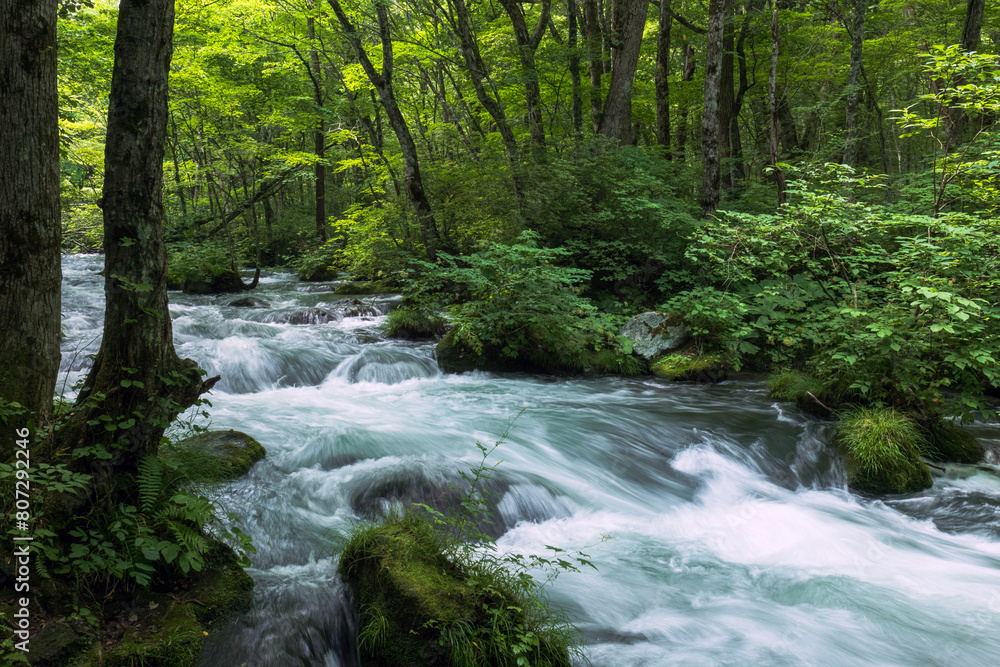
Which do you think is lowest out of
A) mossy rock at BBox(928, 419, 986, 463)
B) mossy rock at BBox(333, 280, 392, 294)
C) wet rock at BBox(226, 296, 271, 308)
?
mossy rock at BBox(928, 419, 986, 463)

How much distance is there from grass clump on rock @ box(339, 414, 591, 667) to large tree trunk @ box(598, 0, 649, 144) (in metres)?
10.2

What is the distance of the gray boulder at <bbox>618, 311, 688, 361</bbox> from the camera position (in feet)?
30.4

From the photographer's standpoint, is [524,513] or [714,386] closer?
[524,513]

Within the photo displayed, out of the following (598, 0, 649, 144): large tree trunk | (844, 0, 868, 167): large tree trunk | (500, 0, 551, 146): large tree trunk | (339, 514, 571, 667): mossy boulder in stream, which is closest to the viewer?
(339, 514, 571, 667): mossy boulder in stream

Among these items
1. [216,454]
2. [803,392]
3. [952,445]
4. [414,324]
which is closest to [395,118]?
[414,324]

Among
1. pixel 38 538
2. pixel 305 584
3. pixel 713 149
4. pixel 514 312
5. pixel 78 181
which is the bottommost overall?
pixel 305 584

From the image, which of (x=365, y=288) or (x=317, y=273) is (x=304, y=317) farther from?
(x=317, y=273)

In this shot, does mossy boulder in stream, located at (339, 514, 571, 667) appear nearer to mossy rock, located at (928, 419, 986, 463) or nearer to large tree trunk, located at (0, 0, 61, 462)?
large tree trunk, located at (0, 0, 61, 462)

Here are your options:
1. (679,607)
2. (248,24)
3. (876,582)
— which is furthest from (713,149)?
(248,24)

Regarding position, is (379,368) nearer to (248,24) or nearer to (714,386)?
(714,386)

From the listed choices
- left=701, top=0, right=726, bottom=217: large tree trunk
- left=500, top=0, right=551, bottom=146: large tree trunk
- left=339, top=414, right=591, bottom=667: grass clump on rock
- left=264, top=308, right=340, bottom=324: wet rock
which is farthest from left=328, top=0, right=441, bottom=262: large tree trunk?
left=339, top=414, right=591, bottom=667: grass clump on rock

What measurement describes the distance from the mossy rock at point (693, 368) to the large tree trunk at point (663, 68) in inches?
281

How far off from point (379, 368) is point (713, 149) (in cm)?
681

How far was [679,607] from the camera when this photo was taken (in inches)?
154
